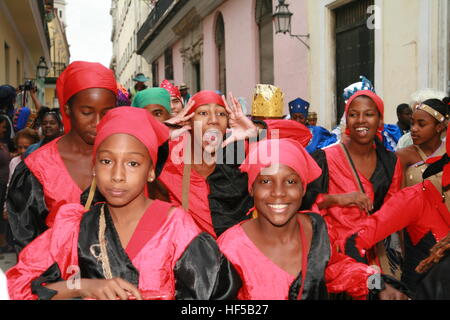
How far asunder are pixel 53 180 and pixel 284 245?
1.31m

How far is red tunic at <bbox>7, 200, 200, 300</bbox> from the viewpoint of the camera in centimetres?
207

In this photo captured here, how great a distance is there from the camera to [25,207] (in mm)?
2652

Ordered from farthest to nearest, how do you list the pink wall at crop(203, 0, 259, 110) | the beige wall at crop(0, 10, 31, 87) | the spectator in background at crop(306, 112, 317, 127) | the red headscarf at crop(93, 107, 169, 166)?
the pink wall at crop(203, 0, 259, 110), the beige wall at crop(0, 10, 31, 87), the spectator in background at crop(306, 112, 317, 127), the red headscarf at crop(93, 107, 169, 166)

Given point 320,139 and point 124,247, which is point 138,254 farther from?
point 320,139

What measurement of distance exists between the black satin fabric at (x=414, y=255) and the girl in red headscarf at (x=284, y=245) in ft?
2.37

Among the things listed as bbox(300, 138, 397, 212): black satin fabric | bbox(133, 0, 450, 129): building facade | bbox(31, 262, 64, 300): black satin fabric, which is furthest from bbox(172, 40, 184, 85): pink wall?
bbox(31, 262, 64, 300): black satin fabric

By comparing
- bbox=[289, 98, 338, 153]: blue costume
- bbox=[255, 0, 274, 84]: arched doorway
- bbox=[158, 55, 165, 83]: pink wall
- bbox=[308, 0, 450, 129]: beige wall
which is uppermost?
bbox=[158, 55, 165, 83]: pink wall

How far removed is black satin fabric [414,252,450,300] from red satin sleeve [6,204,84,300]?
4.84 feet

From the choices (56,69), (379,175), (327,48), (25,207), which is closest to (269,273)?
(25,207)

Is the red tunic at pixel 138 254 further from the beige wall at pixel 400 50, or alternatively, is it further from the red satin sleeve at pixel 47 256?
the beige wall at pixel 400 50

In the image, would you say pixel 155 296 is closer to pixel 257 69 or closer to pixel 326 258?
pixel 326 258

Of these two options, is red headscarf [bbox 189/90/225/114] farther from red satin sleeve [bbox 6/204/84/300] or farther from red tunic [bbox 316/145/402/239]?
red satin sleeve [bbox 6/204/84/300]

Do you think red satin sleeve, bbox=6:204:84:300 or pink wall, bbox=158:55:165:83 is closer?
red satin sleeve, bbox=6:204:84:300
